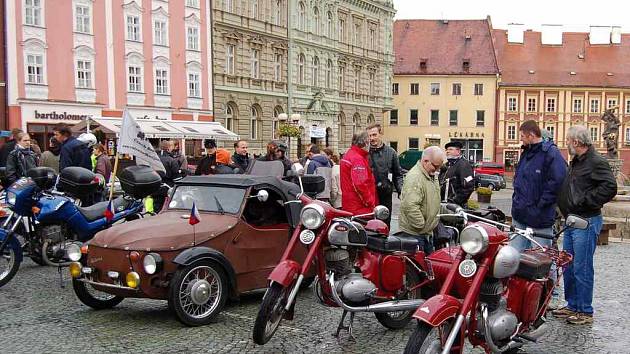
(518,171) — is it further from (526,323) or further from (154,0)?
(154,0)

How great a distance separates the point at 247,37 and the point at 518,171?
38189 millimetres

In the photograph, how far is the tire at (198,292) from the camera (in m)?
6.71

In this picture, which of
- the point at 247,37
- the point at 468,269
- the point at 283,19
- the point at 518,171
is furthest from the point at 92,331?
the point at 283,19

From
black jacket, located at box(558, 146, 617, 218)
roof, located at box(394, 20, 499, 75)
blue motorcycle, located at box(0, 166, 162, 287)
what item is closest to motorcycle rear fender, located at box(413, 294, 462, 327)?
black jacket, located at box(558, 146, 617, 218)

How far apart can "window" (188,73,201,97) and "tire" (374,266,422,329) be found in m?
34.9

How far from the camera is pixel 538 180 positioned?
7.23 m

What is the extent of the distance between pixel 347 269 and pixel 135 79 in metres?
32.9

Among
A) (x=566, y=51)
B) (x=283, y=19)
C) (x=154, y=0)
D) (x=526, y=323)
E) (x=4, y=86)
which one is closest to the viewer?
(x=526, y=323)

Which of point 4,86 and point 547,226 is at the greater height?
point 4,86

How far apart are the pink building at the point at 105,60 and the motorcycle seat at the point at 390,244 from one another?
2851 centimetres

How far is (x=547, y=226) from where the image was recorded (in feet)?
23.9

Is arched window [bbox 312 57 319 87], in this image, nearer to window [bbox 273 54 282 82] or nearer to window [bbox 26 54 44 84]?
window [bbox 273 54 282 82]

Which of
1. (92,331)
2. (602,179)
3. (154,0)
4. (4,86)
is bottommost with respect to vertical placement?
(92,331)

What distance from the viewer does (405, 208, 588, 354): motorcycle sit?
4914 millimetres
